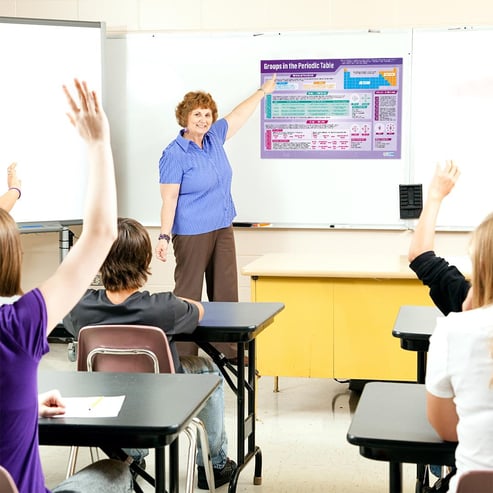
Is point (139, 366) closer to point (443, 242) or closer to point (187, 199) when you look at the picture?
point (187, 199)

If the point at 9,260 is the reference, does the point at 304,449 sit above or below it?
below

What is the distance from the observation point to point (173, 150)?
4.98m

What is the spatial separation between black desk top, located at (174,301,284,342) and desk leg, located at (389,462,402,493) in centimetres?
114

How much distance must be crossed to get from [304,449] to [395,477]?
1933 mm

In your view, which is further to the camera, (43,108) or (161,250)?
(43,108)

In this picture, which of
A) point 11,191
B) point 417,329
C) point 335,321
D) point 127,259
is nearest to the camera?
point 127,259

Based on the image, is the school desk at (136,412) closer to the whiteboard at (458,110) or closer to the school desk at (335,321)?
the school desk at (335,321)

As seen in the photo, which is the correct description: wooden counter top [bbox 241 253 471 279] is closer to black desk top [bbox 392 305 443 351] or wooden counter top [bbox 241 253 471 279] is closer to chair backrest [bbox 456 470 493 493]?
black desk top [bbox 392 305 443 351]

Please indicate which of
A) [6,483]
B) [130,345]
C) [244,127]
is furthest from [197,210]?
[6,483]

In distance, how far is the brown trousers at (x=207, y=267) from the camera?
4.91 m

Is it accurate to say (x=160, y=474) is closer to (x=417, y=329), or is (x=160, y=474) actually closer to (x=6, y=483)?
(x=6, y=483)

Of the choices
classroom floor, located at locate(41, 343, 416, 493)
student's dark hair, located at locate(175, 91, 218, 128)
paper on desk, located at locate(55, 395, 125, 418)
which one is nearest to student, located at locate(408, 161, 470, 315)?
paper on desk, located at locate(55, 395, 125, 418)

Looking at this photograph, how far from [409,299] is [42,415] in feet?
8.31

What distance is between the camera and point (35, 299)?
4.99 ft
